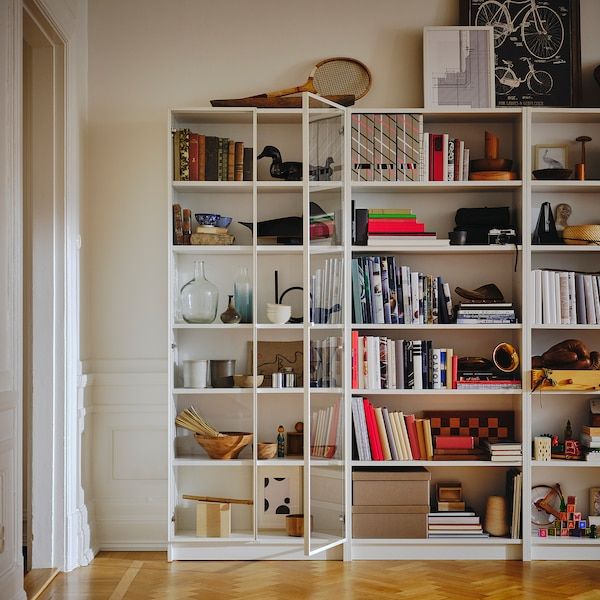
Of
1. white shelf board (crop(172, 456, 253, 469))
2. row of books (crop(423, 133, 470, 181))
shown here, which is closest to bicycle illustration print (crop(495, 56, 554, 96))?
row of books (crop(423, 133, 470, 181))

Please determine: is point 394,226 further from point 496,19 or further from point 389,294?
point 496,19

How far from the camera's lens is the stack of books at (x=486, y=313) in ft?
15.1

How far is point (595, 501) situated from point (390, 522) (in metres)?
1.16

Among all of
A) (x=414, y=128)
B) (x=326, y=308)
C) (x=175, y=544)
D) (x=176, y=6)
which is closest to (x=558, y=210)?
(x=414, y=128)

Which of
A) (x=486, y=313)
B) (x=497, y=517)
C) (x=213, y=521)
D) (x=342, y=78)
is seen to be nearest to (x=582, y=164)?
(x=486, y=313)

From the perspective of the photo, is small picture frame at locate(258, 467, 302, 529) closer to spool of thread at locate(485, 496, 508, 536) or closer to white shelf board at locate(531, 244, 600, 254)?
spool of thread at locate(485, 496, 508, 536)

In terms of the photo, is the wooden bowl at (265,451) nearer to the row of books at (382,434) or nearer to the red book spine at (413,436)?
the row of books at (382,434)

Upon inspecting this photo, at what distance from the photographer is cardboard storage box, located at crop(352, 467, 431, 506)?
459 cm

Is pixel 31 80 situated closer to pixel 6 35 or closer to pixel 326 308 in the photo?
pixel 6 35

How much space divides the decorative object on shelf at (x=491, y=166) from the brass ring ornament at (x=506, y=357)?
90 cm

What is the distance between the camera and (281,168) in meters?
4.67

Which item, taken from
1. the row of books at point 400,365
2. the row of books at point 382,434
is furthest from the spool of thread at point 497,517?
the row of books at point 400,365

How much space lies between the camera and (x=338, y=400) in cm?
455

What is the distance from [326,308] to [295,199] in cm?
73
